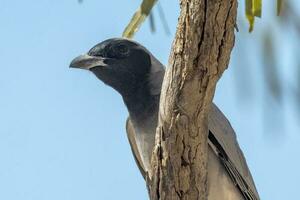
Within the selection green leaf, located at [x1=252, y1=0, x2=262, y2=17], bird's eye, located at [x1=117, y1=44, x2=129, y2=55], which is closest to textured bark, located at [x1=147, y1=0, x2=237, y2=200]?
green leaf, located at [x1=252, y1=0, x2=262, y2=17]

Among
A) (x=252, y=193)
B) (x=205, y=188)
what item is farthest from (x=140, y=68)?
(x=205, y=188)

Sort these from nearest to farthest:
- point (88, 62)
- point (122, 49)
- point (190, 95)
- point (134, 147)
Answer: point (190, 95) → point (88, 62) → point (122, 49) → point (134, 147)

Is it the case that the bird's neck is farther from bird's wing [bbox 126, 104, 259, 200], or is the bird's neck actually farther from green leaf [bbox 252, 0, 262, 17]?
green leaf [bbox 252, 0, 262, 17]

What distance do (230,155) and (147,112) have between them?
668 millimetres

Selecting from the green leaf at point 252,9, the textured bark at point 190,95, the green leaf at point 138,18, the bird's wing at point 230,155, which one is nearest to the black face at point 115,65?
the bird's wing at point 230,155

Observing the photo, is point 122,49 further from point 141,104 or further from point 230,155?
point 230,155

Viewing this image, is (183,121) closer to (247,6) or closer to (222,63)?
(222,63)

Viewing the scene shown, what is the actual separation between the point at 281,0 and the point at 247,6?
0.19 meters

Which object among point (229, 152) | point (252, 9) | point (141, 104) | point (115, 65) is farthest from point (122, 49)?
point (252, 9)

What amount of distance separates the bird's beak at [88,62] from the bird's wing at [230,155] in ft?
2.94

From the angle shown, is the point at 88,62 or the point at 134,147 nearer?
the point at 88,62

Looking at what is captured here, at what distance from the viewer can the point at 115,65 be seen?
227 inches

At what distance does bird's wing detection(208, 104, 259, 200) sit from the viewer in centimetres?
544

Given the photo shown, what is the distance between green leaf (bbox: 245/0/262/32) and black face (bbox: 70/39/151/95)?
73.4 inches
